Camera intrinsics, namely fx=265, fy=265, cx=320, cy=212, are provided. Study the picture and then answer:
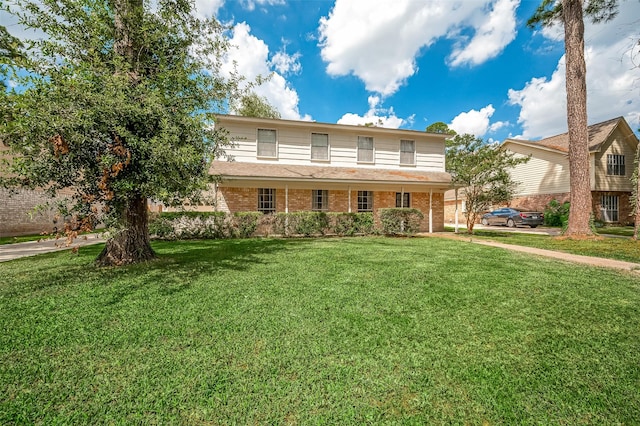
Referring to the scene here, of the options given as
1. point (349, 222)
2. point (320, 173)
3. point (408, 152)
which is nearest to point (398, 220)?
point (349, 222)

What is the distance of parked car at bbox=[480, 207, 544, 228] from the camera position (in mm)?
20156

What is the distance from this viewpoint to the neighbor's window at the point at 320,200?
14.0 m

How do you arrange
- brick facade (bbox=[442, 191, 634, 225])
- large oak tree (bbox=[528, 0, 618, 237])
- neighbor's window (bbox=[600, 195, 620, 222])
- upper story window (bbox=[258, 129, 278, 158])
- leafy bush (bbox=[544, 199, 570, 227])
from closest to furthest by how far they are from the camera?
1. large oak tree (bbox=[528, 0, 618, 237])
2. upper story window (bbox=[258, 129, 278, 158])
3. leafy bush (bbox=[544, 199, 570, 227])
4. brick facade (bbox=[442, 191, 634, 225])
5. neighbor's window (bbox=[600, 195, 620, 222])

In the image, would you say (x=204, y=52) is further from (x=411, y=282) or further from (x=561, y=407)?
(x=561, y=407)

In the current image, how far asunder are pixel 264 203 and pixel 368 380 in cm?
1170

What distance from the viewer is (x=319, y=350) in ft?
9.06

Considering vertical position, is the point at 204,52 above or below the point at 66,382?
above

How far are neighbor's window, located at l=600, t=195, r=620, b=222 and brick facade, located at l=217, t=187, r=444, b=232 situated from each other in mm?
15957

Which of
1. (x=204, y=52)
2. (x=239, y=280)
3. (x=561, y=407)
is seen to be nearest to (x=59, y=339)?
(x=239, y=280)

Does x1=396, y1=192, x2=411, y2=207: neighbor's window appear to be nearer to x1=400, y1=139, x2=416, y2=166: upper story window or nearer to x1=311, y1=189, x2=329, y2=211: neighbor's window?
x1=400, y1=139, x2=416, y2=166: upper story window

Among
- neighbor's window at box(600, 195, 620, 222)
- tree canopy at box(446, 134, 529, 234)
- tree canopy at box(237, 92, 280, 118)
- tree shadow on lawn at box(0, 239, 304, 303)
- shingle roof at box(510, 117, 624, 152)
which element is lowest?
tree shadow on lawn at box(0, 239, 304, 303)

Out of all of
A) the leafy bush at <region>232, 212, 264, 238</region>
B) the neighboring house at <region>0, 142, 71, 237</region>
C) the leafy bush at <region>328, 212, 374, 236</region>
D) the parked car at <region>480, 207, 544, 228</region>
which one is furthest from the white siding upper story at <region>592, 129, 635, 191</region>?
the neighboring house at <region>0, 142, 71, 237</region>

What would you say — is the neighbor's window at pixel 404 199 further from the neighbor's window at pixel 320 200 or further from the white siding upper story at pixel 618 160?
the white siding upper story at pixel 618 160

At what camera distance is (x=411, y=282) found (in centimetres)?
499
